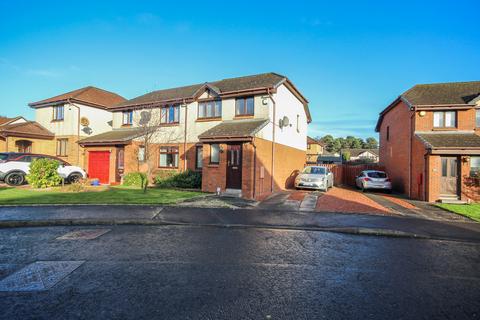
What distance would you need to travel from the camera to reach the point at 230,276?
4273 millimetres

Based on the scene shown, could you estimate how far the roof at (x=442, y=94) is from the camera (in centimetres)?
1603

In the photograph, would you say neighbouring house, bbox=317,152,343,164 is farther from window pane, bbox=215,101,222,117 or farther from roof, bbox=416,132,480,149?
window pane, bbox=215,101,222,117

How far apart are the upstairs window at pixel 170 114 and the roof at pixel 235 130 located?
3.99 m

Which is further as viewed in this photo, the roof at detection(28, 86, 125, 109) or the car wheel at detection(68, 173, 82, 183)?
the roof at detection(28, 86, 125, 109)

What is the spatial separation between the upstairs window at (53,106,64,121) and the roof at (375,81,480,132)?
2718 centimetres

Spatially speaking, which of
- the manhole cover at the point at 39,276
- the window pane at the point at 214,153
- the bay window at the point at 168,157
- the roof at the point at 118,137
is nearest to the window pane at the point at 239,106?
the window pane at the point at 214,153

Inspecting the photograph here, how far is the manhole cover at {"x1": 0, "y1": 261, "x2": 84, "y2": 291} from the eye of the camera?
12.5 ft

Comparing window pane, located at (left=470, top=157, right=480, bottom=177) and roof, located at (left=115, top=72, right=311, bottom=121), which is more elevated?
roof, located at (left=115, top=72, right=311, bottom=121)

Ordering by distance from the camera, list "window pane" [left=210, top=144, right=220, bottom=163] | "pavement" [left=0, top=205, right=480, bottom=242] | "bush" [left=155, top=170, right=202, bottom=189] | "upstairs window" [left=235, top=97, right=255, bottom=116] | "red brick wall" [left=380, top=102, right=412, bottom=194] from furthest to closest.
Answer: "red brick wall" [left=380, top=102, right=412, bottom=194] → "bush" [left=155, top=170, right=202, bottom=189] → "upstairs window" [left=235, top=97, right=255, bottom=116] → "window pane" [left=210, top=144, right=220, bottom=163] → "pavement" [left=0, top=205, right=480, bottom=242]

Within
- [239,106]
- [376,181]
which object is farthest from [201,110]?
[376,181]

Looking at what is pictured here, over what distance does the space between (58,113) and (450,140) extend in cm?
2936

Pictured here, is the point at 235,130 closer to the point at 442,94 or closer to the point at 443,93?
the point at 442,94

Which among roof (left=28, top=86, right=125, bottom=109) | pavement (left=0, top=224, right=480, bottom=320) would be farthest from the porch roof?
roof (left=28, top=86, right=125, bottom=109)

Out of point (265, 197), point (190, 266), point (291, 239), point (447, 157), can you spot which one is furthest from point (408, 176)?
point (190, 266)
